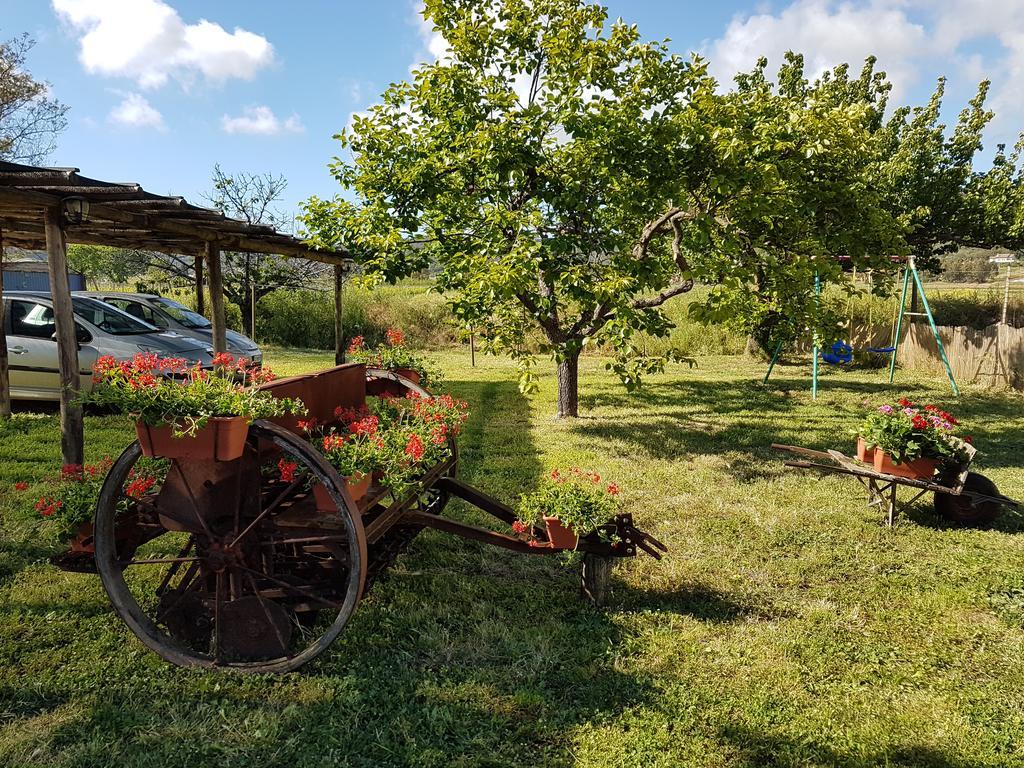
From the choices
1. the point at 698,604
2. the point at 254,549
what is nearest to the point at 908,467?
the point at 698,604

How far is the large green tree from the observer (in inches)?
270

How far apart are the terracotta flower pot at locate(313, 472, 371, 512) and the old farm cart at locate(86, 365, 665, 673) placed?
2.0 inches

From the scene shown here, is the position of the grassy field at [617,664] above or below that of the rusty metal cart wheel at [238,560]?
below

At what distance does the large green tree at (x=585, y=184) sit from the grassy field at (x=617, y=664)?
261cm

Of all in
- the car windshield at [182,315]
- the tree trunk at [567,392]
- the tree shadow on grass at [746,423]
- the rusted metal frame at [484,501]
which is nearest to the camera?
the rusted metal frame at [484,501]

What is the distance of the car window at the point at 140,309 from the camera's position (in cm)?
1132

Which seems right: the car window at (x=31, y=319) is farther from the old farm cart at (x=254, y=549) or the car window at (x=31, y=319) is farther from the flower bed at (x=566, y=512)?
the flower bed at (x=566, y=512)

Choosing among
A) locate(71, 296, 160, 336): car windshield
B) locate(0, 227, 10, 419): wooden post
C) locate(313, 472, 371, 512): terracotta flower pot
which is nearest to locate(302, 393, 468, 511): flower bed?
locate(313, 472, 371, 512): terracotta flower pot

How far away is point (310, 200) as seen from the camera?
7980mm

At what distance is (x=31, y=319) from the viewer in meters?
9.51

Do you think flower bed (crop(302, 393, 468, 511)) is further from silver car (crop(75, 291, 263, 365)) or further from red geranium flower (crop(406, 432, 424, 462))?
silver car (crop(75, 291, 263, 365))

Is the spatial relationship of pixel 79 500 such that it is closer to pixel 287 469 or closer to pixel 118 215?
pixel 287 469

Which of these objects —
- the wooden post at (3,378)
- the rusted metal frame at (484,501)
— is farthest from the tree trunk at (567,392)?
the wooden post at (3,378)

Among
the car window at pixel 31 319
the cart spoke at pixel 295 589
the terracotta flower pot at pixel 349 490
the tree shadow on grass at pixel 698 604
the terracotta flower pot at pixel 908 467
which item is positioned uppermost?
the car window at pixel 31 319
